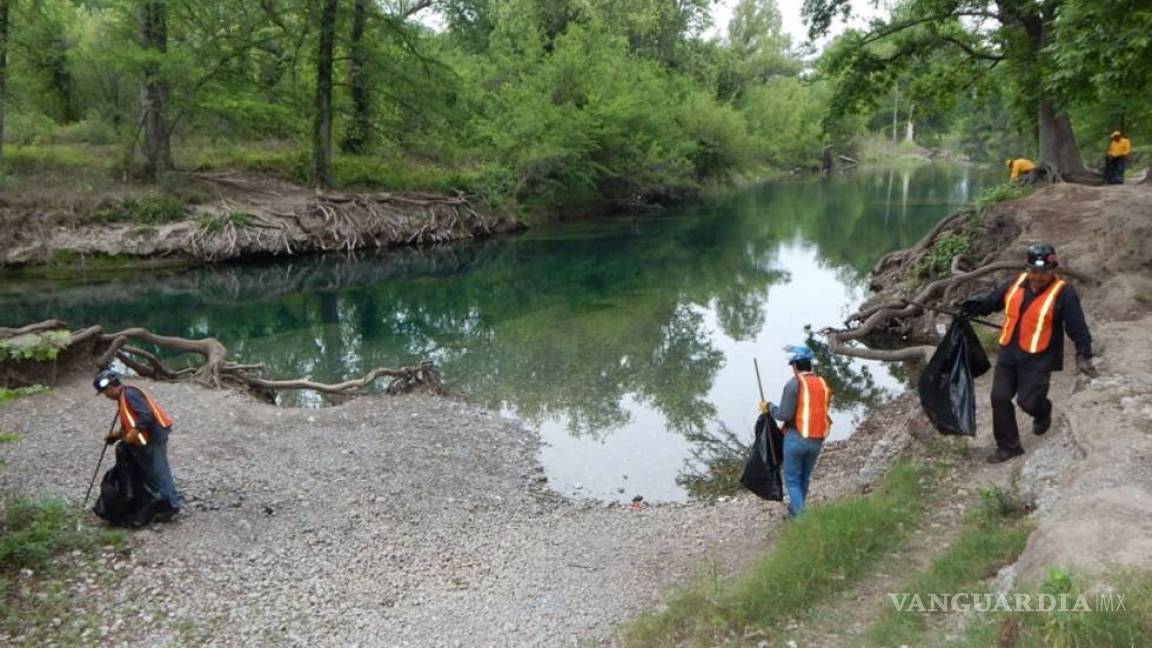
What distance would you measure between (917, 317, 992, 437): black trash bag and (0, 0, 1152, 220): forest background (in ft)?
18.8

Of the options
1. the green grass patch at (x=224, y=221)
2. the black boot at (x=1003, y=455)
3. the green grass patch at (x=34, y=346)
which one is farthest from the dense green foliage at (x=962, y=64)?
the green grass patch at (x=224, y=221)

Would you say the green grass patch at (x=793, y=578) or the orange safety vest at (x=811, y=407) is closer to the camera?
the green grass patch at (x=793, y=578)

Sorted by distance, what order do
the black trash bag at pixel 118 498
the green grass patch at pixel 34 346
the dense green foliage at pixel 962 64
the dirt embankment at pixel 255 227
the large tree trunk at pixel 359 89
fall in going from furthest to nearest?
the large tree trunk at pixel 359 89 < the dirt embankment at pixel 255 227 < the dense green foliage at pixel 962 64 < the green grass patch at pixel 34 346 < the black trash bag at pixel 118 498

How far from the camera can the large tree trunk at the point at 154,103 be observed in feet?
103

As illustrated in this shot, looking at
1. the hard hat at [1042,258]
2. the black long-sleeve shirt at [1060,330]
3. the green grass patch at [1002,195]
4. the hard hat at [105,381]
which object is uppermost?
the green grass patch at [1002,195]

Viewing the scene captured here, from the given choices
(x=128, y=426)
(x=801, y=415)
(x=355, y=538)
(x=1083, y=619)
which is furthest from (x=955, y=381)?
(x=128, y=426)

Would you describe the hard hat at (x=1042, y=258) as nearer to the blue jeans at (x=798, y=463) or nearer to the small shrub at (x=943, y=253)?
the blue jeans at (x=798, y=463)

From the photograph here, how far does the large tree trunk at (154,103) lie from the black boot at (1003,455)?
103 feet

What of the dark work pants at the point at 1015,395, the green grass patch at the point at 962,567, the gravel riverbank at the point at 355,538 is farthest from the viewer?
the dark work pants at the point at 1015,395

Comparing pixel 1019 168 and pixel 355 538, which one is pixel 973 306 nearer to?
pixel 355 538

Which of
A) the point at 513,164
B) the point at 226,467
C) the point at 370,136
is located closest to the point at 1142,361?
the point at 226,467

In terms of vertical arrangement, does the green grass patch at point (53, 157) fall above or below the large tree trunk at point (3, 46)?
below

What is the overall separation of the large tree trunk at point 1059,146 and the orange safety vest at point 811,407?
1671cm

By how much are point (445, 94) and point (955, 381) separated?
1248 inches
